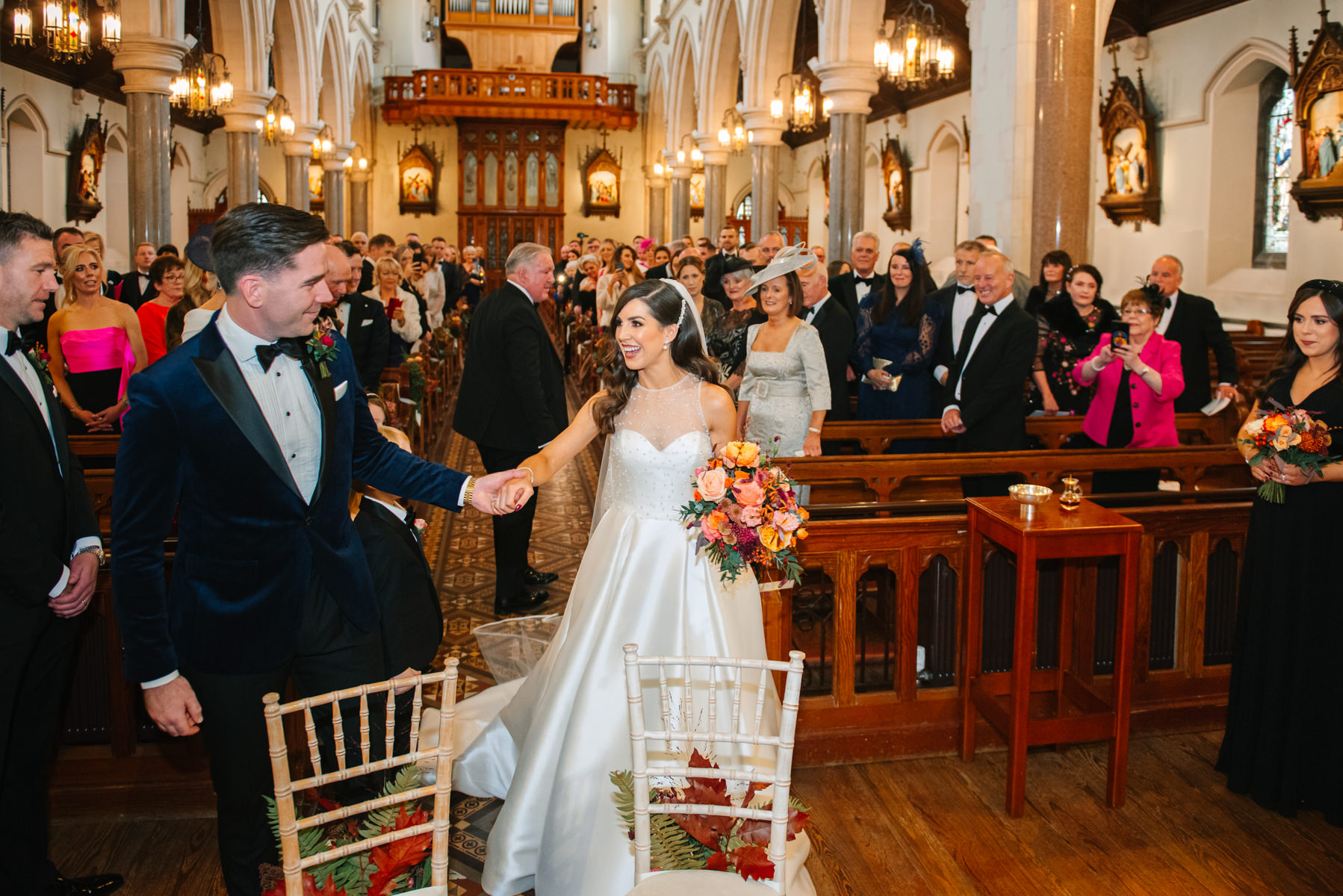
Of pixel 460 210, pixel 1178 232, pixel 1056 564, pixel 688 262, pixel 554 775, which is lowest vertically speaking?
pixel 554 775

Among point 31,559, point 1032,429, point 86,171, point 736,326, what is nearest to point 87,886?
point 31,559

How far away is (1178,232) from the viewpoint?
455 inches

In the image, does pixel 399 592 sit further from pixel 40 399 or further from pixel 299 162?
pixel 299 162

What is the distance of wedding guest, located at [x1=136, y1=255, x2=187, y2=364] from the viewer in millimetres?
5961

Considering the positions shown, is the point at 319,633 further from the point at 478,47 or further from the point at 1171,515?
the point at 478,47

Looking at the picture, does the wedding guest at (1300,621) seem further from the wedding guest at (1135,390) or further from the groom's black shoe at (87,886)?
the groom's black shoe at (87,886)

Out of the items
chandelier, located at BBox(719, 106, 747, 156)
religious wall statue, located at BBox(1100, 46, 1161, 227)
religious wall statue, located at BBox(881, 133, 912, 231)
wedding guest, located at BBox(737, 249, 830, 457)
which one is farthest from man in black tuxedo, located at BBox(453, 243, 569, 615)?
religious wall statue, located at BBox(881, 133, 912, 231)

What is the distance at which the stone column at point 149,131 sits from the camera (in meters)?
10.2

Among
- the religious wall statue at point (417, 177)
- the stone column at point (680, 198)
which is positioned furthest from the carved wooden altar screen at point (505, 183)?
the stone column at point (680, 198)

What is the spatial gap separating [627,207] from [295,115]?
35.7ft

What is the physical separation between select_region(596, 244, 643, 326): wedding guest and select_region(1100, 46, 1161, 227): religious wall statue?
19.3ft

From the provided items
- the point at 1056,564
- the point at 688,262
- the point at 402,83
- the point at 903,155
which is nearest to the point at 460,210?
the point at 402,83

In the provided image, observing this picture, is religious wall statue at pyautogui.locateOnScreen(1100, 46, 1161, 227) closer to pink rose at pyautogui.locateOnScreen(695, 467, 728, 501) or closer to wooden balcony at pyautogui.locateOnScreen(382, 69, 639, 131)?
pink rose at pyautogui.locateOnScreen(695, 467, 728, 501)

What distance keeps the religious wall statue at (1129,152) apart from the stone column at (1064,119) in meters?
5.50
